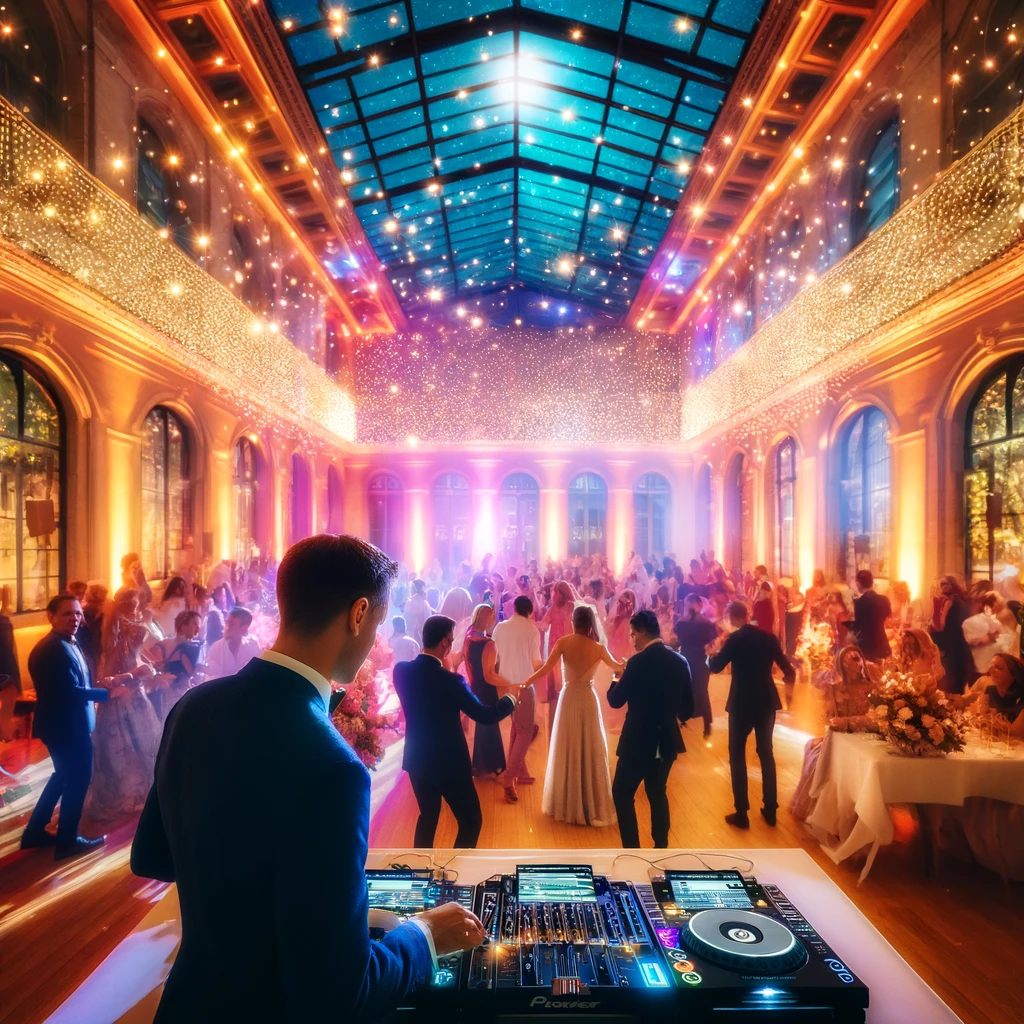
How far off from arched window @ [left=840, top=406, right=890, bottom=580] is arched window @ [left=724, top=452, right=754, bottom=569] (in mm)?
4452

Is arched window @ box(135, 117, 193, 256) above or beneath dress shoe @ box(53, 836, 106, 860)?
above

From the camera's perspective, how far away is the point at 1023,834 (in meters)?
4.28

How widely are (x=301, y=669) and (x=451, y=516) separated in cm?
1891

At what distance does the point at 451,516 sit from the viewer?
2016 centimetres

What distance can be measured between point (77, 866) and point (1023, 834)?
20.3 feet

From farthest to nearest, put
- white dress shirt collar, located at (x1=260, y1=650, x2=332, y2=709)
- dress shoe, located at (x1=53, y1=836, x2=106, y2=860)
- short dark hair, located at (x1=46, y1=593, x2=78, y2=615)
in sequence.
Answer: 1. short dark hair, located at (x1=46, y1=593, x2=78, y2=615)
2. dress shoe, located at (x1=53, y1=836, x2=106, y2=860)
3. white dress shirt collar, located at (x1=260, y1=650, x2=332, y2=709)

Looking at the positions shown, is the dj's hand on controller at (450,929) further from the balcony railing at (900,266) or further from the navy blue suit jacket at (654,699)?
the balcony railing at (900,266)

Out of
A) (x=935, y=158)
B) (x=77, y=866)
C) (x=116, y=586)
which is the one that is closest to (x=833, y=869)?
(x=77, y=866)

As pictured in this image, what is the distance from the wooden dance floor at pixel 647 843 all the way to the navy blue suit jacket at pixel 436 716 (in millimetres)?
1413

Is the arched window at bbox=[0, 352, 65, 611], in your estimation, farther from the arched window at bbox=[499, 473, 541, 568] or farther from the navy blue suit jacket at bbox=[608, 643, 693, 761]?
the arched window at bbox=[499, 473, 541, 568]

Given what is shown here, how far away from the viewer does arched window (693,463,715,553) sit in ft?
58.8

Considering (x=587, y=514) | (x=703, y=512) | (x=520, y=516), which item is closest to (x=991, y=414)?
(x=703, y=512)

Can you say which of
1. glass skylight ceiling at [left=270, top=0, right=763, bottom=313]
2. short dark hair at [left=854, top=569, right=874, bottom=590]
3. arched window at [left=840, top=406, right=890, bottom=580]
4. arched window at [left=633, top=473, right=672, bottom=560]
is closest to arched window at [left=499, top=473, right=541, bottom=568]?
arched window at [left=633, top=473, right=672, bottom=560]

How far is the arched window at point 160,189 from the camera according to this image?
888 centimetres
